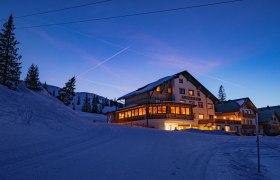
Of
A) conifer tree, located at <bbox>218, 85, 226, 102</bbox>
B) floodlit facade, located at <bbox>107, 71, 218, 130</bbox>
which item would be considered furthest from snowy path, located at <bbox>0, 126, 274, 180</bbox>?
conifer tree, located at <bbox>218, 85, 226, 102</bbox>

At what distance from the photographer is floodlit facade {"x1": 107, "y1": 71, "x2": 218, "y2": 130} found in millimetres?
43625

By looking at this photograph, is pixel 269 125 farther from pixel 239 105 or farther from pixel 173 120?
pixel 173 120

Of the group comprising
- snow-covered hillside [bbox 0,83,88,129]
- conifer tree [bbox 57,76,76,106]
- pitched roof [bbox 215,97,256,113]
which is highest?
conifer tree [bbox 57,76,76,106]

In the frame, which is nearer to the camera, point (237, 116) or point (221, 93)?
point (237, 116)

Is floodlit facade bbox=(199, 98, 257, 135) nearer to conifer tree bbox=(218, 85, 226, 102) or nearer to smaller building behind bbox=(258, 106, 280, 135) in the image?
smaller building behind bbox=(258, 106, 280, 135)

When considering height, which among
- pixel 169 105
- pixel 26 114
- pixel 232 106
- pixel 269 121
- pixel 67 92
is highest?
pixel 67 92

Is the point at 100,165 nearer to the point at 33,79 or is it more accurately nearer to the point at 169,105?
the point at 169,105

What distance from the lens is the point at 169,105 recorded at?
4409cm

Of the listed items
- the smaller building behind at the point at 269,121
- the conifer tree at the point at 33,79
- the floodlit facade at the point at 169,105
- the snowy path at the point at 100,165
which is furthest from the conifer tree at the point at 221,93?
the snowy path at the point at 100,165

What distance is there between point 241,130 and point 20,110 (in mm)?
51889

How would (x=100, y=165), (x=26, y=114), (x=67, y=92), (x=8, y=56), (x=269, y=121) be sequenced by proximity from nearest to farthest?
1. (x=100, y=165)
2. (x=26, y=114)
3. (x=8, y=56)
4. (x=67, y=92)
5. (x=269, y=121)

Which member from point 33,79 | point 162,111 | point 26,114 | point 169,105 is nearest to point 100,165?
point 26,114

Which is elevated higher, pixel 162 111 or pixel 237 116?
pixel 162 111

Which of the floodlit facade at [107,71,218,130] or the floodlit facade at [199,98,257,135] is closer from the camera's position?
the floodlit facade at [107,71,218,130]
